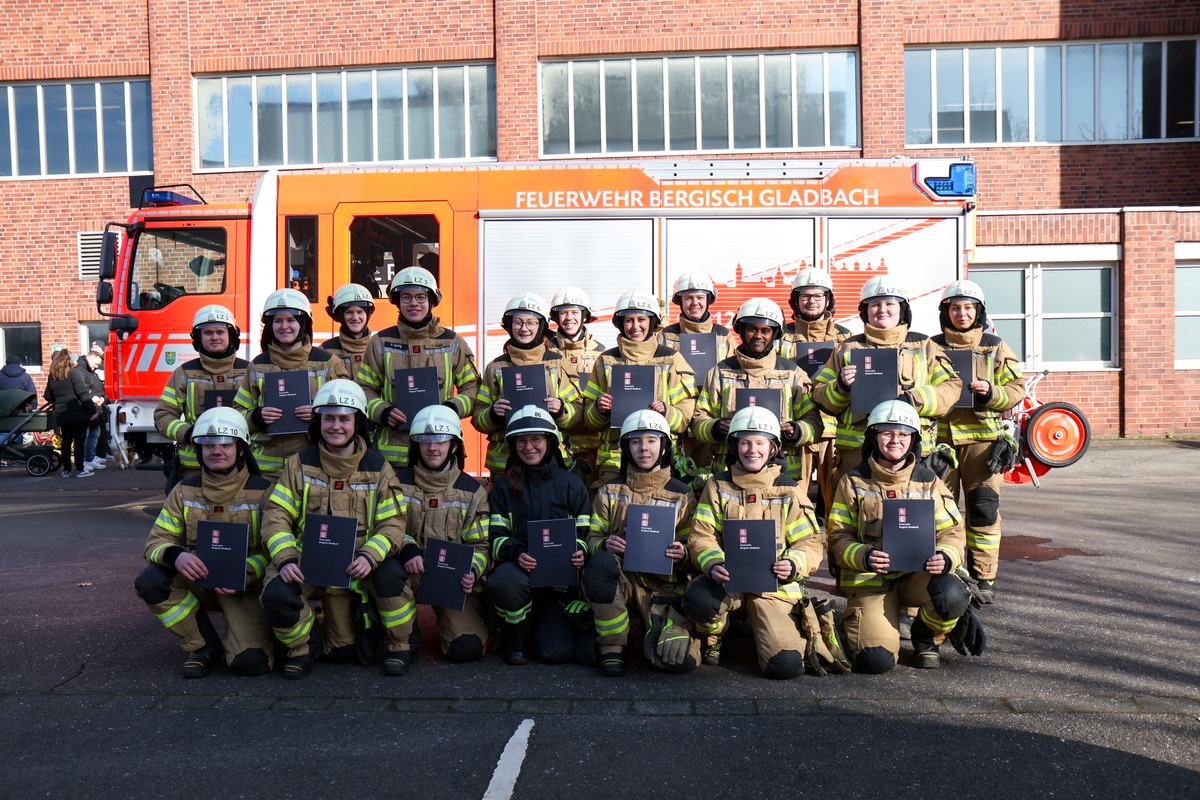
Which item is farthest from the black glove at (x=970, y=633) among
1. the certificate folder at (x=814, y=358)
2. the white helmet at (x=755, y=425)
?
the certificate folder at (x=814, y=358)

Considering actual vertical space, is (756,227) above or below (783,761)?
above

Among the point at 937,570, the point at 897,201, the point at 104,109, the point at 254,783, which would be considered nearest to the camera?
the point at 254,783

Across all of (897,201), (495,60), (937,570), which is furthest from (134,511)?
(495,60)

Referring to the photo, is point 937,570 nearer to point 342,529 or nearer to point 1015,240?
point 342,529

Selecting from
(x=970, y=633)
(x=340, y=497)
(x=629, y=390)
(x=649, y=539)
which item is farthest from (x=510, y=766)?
(x=629, y=390)

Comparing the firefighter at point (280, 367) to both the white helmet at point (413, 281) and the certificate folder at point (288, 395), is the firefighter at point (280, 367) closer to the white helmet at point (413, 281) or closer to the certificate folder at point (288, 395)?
the certificate folder at point (288, 395)

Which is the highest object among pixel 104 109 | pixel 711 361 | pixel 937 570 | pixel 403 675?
pixel 104 109

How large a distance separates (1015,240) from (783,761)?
15263 millimetres

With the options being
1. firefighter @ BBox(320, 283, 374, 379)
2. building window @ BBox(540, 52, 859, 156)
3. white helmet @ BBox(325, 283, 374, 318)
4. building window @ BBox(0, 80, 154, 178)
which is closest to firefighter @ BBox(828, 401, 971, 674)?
firefighter @ BBox(320, 283, 374, 379)

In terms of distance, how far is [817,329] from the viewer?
7.60 metres

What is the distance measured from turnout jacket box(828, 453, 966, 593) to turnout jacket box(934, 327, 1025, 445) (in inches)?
53.0

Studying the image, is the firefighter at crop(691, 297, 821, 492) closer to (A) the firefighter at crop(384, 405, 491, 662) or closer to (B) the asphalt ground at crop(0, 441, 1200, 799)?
(B) the asphalt ground at crop(0, 441, 1200, 799)

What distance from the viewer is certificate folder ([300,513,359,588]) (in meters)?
5.34

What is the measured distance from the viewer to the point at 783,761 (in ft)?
13.5
